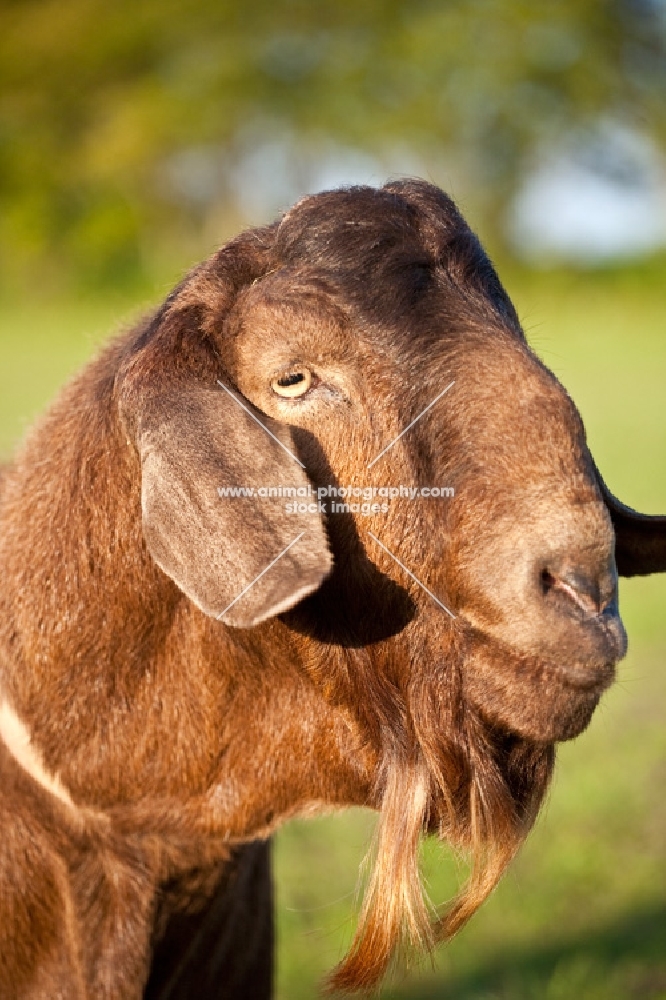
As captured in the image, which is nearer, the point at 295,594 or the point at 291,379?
the point at 295,594

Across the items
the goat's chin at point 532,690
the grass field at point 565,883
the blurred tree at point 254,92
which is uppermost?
the goat's chin at point 532,690

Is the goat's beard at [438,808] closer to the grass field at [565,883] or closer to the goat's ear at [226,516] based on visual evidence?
the grass field at [565,883]

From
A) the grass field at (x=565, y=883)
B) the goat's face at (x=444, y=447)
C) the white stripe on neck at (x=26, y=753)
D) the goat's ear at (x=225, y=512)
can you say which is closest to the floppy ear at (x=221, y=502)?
the goat's ear at (x=225, y=512)

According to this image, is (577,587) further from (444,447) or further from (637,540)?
(637,540)

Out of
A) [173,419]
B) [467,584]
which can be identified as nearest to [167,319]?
[173,419]

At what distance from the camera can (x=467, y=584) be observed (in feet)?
8.04

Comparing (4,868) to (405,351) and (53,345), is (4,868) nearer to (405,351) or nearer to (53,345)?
(405,351)

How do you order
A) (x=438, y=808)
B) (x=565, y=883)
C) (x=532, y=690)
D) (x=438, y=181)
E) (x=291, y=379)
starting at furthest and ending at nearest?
(x=438, y=181) → (x=565, y=883) → (x=438, y=808) → (x=291, y=379) → (x=532, y=690)

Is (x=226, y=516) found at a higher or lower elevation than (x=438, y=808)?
higher

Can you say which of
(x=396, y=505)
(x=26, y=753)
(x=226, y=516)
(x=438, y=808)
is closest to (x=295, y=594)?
(x=226, y=516)

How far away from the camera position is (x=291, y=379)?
2586mm

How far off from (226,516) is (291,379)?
1.31 feet

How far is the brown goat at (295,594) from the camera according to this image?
2.37 meters

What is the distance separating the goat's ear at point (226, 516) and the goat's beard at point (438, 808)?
20.4 inches
